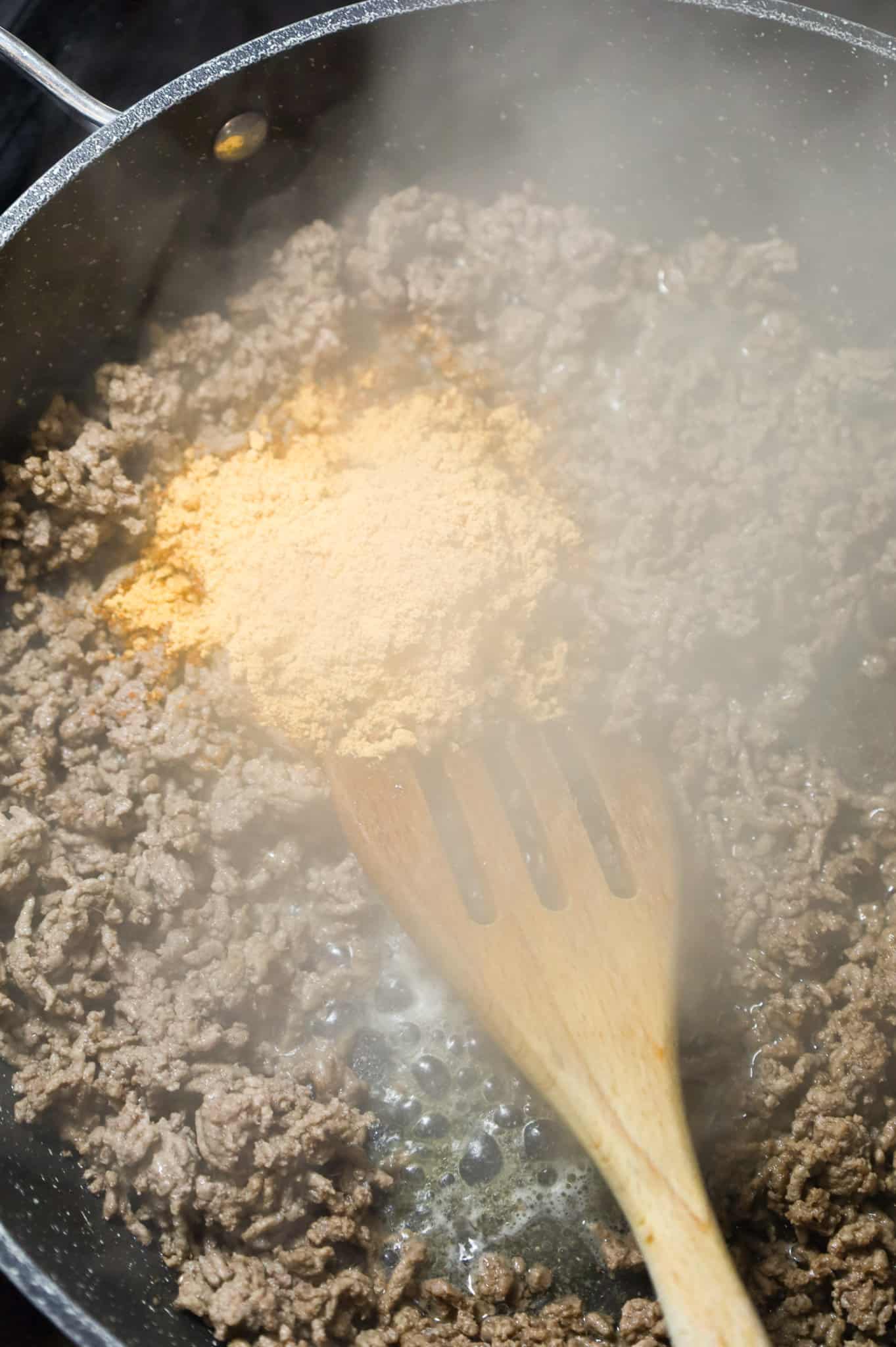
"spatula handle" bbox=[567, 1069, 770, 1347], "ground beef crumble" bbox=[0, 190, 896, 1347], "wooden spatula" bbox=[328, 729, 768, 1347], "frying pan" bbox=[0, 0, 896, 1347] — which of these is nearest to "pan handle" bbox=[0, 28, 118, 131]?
"frying pan" bbox=[0, 0, 896, 1347]

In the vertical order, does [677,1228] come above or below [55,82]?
below

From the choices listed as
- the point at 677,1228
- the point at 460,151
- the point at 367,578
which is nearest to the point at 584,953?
the point at 677,1228

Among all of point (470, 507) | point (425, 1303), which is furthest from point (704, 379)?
point (425, 1303)

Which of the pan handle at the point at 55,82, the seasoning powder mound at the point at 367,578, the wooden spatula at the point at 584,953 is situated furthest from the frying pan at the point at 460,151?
the wooden spatula at the point at 584,953

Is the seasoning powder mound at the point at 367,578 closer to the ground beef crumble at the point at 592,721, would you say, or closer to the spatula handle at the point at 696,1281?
the ground beef crumble at the point at 592,721

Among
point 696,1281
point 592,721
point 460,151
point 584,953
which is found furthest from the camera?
point 460,151

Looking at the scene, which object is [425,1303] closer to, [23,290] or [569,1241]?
[569,1241]

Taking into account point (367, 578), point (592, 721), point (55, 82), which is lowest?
point (592, 721)

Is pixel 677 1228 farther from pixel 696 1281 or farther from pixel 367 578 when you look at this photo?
pixel 367 578
